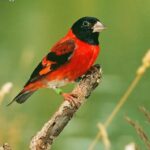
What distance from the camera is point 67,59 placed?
20.2 feet

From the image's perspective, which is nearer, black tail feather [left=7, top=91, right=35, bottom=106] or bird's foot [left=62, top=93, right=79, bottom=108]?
bird's foot [left=62, top=93, right=79, bottom=108]

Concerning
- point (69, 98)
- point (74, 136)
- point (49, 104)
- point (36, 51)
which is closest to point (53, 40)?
point (36, 51)

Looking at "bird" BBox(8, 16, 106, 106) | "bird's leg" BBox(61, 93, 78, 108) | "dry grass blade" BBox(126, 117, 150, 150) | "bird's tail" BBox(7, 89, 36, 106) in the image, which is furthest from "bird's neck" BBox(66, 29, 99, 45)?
"dry grass blade" BBox(126, 117, 150, 150)

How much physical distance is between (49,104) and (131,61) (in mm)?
2311

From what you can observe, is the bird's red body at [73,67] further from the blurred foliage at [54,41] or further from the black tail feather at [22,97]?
the blurred foliage at [54,41]

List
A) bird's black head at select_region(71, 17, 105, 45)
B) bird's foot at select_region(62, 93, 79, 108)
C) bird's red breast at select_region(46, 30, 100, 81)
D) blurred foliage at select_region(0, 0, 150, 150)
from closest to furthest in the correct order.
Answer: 1. bird's foot at select_region(62, 93, 79, 108)
2. bird's red breast at select_region(46, 30, 100, 81)
3. bird's black head at select_region(71, 17, 105, 45)
4. blurred foliage at select_region(0, 0, 150, 150)

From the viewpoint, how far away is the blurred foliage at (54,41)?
31.7ft

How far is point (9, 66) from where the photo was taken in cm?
1200

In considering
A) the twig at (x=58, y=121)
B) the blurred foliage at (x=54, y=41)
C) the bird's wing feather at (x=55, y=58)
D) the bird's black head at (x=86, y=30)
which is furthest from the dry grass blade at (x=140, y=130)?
the blurred foliage at (x=54, y=41)

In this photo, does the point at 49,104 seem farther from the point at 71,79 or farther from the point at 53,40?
the point at 71,79

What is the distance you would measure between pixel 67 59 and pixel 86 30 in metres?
0.24

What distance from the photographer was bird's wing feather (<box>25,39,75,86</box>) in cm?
607

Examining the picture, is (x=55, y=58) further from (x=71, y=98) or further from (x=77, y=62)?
(x=71, y=98)

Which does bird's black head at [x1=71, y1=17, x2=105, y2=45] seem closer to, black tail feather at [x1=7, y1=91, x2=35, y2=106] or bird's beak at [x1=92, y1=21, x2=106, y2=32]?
bird's beak at [x1=92, y1=21, x2=106, y2=32]
